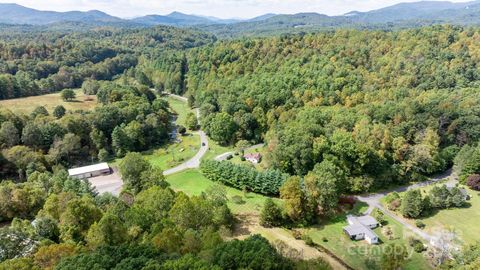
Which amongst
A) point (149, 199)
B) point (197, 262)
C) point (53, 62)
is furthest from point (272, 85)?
point (53, 62)

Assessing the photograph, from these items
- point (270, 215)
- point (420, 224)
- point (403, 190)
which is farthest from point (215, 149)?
point (420, 224)

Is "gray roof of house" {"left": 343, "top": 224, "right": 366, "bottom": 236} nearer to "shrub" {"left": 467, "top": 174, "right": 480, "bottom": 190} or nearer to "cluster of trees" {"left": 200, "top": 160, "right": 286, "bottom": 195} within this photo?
"cluster of trees" {"left": 200, "top": 160, "right": 286, "bottom": 195}

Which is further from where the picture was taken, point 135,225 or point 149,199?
point 149,199

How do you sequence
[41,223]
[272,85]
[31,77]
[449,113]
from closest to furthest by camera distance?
[41,223]
[449,113]
[272,85]
[31,77]

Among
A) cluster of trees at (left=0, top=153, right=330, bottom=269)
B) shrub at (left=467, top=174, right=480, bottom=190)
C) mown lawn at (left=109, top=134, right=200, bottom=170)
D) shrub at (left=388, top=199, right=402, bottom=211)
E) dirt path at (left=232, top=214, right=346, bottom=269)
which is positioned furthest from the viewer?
mown lawn at (left=109, top=134, right=200, bottom=170)

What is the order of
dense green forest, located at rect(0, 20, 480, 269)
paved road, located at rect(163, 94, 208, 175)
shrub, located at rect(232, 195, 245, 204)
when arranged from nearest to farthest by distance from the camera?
dense green forest, located at rect(0, 20, 480, 269), shrub, located at rect(232, 195, 245, 204), paved road, located at rect(163, 94, 208, 175)

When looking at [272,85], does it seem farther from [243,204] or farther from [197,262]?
[197,262]

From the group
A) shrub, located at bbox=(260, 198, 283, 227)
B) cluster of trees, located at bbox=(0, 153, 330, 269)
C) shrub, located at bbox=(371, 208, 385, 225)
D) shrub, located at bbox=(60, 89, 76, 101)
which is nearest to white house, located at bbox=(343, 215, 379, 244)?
shrub, located at bbox=(371, 208, 385, 225)

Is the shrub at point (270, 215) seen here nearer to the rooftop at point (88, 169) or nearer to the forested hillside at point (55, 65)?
the rooftop at point (88, 169)

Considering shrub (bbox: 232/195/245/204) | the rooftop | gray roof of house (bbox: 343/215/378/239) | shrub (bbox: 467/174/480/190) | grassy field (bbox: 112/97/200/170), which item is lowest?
grassy field (bbox: 112/97/200/170)
